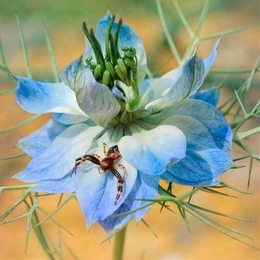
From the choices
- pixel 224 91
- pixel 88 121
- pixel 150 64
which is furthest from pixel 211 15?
pixel 88 121

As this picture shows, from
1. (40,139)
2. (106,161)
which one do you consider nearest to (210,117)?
(106,161)

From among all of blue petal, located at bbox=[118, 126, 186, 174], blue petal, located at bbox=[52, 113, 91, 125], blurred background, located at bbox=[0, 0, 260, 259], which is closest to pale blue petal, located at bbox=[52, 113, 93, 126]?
blue petal, located at bbox=[52, 113, 91, 125]

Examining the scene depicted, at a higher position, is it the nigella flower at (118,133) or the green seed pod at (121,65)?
the green seed pod at (121,65)

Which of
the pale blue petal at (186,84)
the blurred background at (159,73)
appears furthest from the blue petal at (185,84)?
the blurred background at (159,73)

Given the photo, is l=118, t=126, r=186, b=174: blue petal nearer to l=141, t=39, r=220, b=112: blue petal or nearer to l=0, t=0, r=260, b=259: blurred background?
l=141, t=39, r=220, b=112: blue petal

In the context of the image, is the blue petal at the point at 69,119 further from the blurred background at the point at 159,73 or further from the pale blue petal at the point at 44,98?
the blurred background at the point at 159,73

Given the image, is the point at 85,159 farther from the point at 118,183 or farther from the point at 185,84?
the point at 185,84
